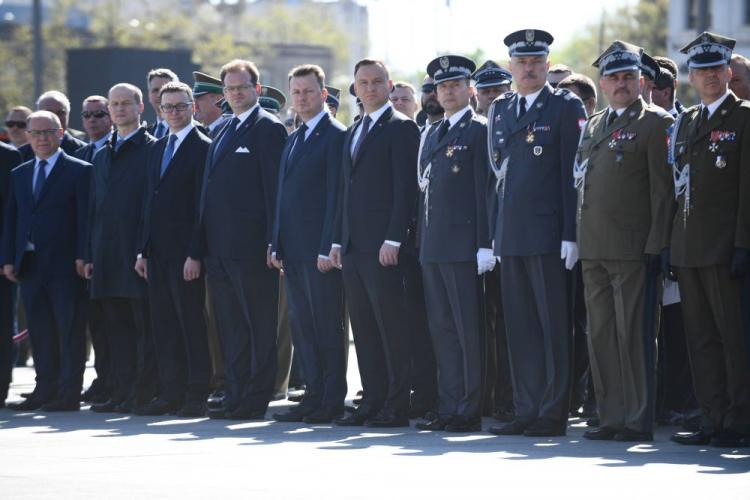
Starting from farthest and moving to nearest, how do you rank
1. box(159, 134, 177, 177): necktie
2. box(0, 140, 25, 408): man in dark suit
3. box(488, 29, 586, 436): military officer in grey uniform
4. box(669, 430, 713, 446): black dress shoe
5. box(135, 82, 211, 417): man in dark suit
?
box(0, 140, 25, 408): man in dark suit, box(159, 134, 177, 177): necktie, box(135, 82, 211, 417): man in dark suit, box(488, 29, 586, 436): military officer in grey uniform, box(669, 430, 713, 446): black dress shoe

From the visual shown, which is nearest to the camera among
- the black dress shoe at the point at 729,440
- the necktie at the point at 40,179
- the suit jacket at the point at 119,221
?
the black dress shoe at the point at 729,440

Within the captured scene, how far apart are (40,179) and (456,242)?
12.9ft

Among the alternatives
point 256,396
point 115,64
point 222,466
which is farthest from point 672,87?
point 115,64

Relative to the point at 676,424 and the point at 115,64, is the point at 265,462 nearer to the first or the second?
the point at 676,424

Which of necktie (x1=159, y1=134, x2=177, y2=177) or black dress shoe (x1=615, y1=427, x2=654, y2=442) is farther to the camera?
necktie (x1=159, y1=134, x2=177, y2=177)

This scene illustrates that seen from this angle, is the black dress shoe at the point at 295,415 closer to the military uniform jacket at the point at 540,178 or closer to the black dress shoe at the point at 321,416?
the black dress shoe at the point at 321,416

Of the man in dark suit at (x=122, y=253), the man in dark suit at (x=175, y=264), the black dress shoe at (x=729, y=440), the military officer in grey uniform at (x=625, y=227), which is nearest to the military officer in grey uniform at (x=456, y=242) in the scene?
the military officer in grey uniform at (x=625, y=227)

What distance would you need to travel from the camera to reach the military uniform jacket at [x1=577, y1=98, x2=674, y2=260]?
10320 mm

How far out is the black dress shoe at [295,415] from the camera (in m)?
11.8

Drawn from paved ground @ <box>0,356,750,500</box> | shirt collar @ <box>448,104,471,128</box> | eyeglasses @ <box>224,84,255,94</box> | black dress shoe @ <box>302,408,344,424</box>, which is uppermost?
eyeglasses @ <box>224,84,255,94</box>

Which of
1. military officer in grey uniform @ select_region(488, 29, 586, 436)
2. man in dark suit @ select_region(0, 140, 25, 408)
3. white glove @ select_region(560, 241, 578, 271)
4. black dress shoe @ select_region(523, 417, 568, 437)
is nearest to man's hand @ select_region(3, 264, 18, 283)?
man in dark suit @ select_region(0, 140, 25, 408)

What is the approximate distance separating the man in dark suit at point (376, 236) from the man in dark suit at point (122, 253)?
1.98m

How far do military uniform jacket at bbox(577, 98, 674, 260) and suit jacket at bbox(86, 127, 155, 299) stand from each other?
398 centimetres

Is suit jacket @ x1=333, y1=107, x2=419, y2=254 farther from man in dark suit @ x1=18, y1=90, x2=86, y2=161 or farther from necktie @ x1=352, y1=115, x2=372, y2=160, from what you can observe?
man in dark suit @ x1=18, y1=90, x2=86, y2=161
